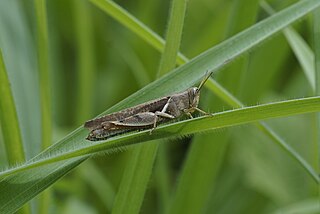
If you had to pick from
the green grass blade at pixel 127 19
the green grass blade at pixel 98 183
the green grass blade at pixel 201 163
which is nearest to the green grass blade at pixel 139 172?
the green grass blade at pixel 127 19

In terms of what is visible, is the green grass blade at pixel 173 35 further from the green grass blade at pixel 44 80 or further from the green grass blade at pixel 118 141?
the green grass blade at pixel 44 80

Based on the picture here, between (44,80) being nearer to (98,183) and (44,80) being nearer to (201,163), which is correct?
(201,163)

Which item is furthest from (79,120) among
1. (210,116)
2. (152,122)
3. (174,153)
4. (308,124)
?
(210,116)

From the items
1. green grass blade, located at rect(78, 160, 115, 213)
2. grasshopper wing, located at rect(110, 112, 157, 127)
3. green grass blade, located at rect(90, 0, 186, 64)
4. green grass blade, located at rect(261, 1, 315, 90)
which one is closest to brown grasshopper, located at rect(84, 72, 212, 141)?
grasshopper wing, located at rect(110, 112, 157, 127)

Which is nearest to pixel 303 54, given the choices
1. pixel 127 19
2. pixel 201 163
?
pixel 201 163

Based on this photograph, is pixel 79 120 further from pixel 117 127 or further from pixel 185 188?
pixel 117 127

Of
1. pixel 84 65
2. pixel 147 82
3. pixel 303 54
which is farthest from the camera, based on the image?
pixel 147 82
